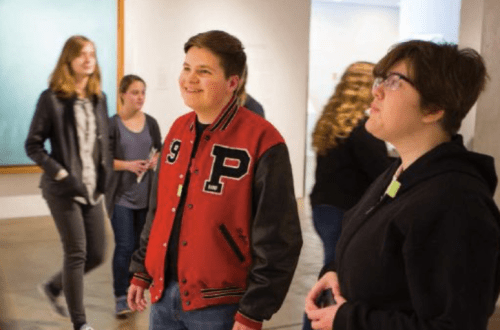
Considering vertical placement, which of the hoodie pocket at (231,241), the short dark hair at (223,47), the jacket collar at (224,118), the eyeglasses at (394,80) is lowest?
the hoodie pocket at (231,241)

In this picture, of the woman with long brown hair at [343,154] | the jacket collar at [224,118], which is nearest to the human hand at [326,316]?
the jacket collar at [224,118]

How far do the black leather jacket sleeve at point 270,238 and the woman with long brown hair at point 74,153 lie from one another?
5.28ft

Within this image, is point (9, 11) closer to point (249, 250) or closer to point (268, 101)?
point (268, 101)

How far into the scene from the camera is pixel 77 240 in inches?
127

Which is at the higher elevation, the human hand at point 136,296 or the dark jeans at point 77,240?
the human hand at point 136,296

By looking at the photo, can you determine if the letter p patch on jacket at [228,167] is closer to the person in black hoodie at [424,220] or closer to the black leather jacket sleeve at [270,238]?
the black leather jacket sleeve at [270,238]

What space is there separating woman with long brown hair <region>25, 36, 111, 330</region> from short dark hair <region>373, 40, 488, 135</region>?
2.27 metres

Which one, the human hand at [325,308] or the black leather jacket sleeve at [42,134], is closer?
the human hand at [325,308]

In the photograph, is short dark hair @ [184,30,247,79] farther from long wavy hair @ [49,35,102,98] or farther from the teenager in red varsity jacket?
long wavy hair @ [49,35,102,98]

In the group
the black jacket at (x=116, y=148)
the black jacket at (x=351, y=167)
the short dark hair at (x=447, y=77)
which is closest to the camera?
the short dark hair at (x=447, y=77)

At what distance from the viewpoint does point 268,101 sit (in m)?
8.06

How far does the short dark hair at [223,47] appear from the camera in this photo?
6.22 ft

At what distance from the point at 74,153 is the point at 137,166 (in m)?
0.74

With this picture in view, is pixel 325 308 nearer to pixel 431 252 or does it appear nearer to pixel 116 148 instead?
pixel 431 252
